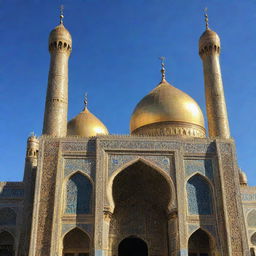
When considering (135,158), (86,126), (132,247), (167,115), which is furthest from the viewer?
(86,126)

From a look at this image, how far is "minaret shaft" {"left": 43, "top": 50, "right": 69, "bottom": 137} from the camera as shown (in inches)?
424

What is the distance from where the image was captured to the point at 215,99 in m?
12.0

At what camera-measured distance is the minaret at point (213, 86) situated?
11664 millimetres

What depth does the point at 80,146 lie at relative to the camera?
32.6ft

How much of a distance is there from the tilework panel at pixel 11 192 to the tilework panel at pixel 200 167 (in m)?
5.50

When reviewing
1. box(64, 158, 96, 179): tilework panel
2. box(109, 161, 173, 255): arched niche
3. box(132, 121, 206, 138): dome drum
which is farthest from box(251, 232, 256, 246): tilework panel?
box(64, 158, 96, 179): tilework panel

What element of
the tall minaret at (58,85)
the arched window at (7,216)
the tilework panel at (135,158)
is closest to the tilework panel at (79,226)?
the tilework panel at (135,158)

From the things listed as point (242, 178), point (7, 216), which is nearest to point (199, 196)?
point (7, 216)

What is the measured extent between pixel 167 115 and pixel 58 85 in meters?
3.67

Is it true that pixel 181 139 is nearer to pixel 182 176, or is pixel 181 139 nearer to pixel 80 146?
pixel 182 176

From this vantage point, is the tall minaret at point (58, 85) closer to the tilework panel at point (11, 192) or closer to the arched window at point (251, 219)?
the tilework panel at point (11, 192)

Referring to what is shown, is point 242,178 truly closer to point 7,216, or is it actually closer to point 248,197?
point 248,197

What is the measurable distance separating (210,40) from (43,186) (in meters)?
7.54

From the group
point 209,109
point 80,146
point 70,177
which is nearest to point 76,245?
point 70,177
